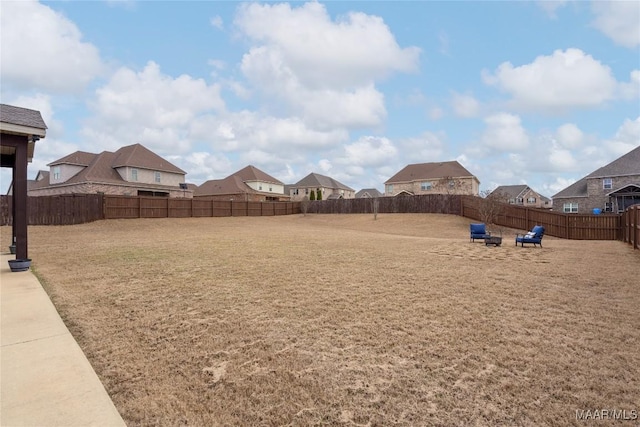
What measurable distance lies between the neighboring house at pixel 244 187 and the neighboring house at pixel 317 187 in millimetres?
11329

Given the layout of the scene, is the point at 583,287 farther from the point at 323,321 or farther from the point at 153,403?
the point at 153,403

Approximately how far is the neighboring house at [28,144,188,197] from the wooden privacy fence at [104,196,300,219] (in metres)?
8.85

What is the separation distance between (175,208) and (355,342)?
30383 mm

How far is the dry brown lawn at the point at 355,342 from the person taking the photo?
2.91 m

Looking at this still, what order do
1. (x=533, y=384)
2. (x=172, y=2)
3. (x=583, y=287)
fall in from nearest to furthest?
1. (x=533, y=384)
2. (x=583, y=287)
3. (x=172, y=2)

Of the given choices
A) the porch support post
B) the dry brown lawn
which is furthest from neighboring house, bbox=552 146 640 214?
the porch support post

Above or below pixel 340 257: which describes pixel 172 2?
above

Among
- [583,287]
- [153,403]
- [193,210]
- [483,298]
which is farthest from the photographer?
[193,210]

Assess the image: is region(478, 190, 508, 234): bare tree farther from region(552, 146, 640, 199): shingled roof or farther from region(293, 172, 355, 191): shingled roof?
region(293, 172, 355, 191): shingled roof

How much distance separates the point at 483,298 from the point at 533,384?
3.06 metres

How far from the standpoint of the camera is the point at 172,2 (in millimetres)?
13312

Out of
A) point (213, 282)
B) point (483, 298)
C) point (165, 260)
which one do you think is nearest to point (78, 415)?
point (213, 282)

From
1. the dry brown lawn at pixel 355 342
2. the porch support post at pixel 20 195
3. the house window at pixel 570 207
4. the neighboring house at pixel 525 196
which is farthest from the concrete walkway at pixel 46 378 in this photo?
the neighboring house at pixel 525 196

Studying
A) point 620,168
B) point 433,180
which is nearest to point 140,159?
point 433,180
